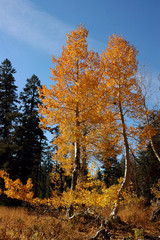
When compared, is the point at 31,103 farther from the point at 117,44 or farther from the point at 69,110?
the point at 117,44

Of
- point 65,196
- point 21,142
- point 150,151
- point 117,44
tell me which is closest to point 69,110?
point 65,196

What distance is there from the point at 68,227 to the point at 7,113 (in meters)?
12.6

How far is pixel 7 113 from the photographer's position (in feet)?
49.8

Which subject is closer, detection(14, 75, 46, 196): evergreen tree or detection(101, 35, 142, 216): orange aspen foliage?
detection(101, 35, 142, 216): orange aspen foliage

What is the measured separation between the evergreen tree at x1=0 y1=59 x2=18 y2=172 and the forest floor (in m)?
6.00

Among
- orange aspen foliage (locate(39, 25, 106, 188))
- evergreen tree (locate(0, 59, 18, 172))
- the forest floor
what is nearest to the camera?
the forest floor

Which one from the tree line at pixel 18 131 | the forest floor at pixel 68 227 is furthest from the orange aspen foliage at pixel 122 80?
the tree line at pixel 18 131

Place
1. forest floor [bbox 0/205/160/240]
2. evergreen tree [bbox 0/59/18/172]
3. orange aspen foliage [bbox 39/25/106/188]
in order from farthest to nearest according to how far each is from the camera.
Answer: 1. evergreen tree [bbox 0/59/18/172]
2. orange aspen foliage [bbox 39/25/106/188]
3. forest floor [bbox 0/205/160/240]

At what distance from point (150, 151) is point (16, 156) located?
13512 millimetres

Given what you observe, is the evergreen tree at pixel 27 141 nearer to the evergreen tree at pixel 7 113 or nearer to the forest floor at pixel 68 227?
the evergreen tree at pixel 7 113

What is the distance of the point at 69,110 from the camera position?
7957 mm

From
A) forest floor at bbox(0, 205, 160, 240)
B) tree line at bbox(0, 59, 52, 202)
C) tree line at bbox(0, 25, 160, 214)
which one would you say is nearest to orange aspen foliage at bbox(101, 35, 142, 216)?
tree line at bbox(0, 25, 160, 214)

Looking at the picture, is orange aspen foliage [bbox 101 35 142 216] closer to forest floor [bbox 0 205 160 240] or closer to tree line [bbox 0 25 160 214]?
tree line [bbox 0 25 160 214]

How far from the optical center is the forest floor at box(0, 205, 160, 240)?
4.47m
